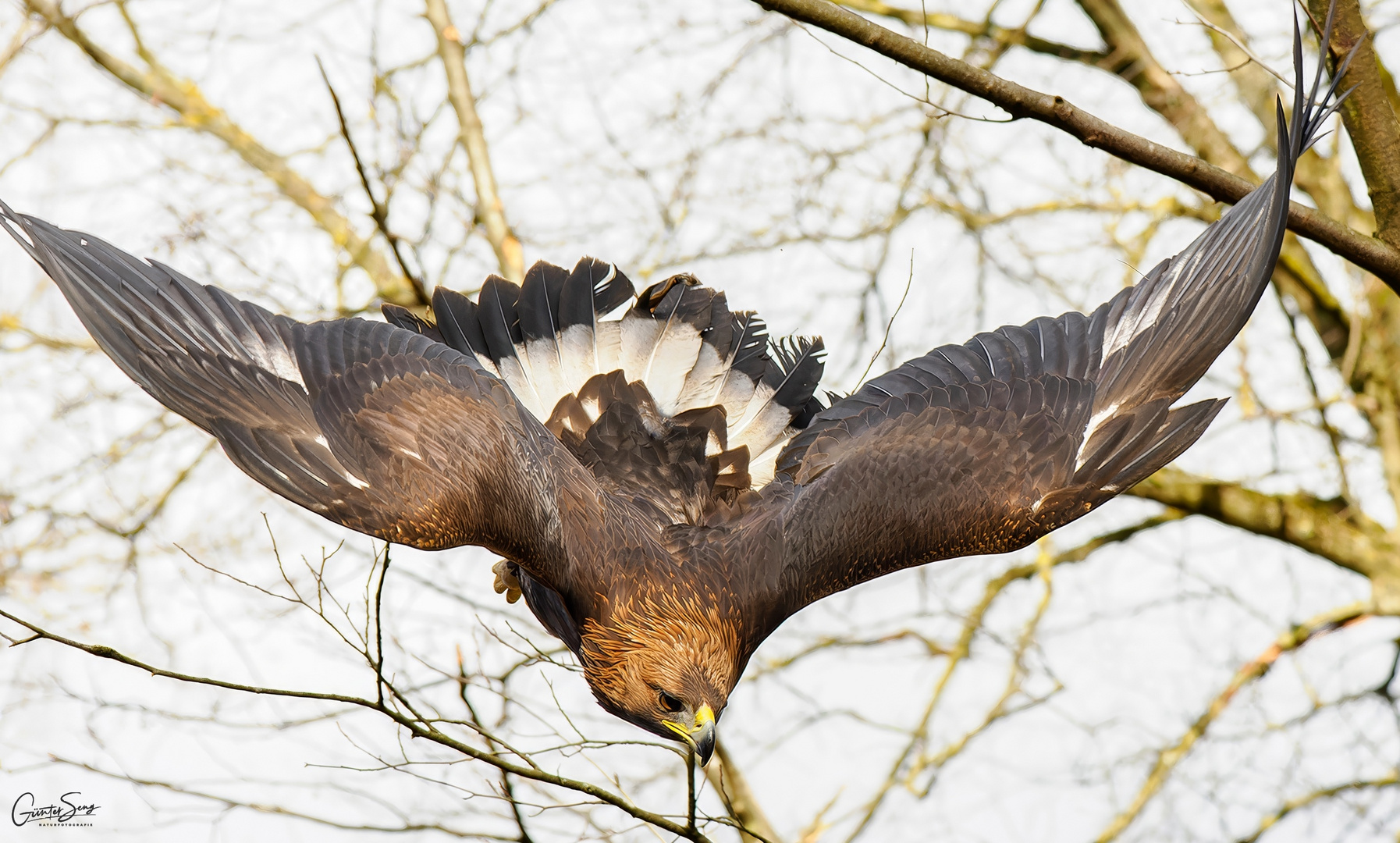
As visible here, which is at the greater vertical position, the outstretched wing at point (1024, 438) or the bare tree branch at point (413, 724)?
the outstretched wing at point (1024, 438)

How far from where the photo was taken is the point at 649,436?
198 inches

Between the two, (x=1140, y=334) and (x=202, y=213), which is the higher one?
(x=202, y=213)

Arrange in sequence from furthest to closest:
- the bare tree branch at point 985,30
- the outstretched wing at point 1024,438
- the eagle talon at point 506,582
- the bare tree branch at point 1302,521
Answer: the bare tree branch at point 985,30 → the bare tree branch at point 1302,521 → the eagle talon at point 506,582 → the outstretched wing at point 1024,438

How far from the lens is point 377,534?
382 centimetres

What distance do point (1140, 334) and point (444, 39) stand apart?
13.4 ft

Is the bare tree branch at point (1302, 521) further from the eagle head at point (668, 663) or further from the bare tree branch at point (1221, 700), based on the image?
the eagle head at point (668, 663)

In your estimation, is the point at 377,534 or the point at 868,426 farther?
the point at 868,426

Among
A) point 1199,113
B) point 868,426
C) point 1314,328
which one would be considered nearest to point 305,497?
point 868,426

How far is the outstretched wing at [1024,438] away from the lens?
14.1 ft

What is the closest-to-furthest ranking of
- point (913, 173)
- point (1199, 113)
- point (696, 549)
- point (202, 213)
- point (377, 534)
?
point (377, 534) → point (696, 549) → point (202, 213) → point (913, 173) → point (1199, 113)

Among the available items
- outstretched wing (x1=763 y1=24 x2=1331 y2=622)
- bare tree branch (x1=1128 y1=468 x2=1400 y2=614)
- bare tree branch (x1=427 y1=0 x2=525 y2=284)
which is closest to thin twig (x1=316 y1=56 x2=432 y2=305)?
bare tree branch (x1=427 y1=0 x2=525 y2=284)

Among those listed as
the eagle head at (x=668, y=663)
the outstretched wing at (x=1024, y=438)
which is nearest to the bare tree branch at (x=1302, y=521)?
the outstretched wing at (x=1024, y=438)

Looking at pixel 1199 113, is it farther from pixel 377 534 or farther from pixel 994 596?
pixel 377 534

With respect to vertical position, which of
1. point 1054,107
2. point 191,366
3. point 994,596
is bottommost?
point 191,366
